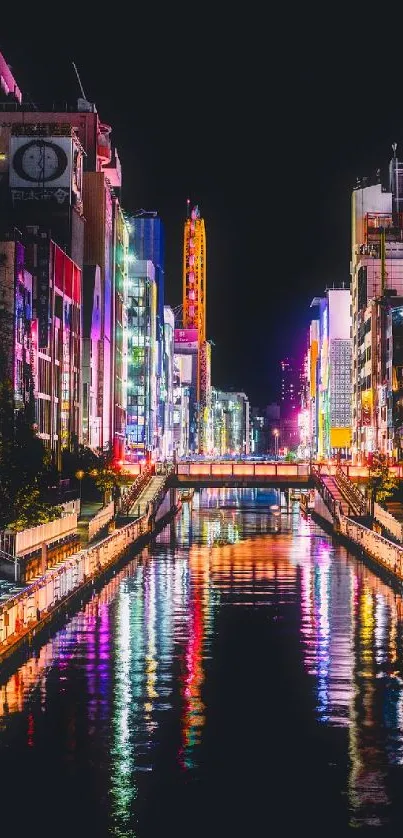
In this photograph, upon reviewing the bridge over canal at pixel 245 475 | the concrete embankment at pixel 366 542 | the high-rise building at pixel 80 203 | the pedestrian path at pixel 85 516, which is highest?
the high-rise building at pixel 80 203

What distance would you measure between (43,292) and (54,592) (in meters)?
77.0

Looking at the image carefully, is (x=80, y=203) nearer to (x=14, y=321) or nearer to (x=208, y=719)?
(x=14, y=321)

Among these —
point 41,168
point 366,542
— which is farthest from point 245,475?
point 41,168

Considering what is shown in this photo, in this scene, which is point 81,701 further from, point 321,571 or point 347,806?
point 321,571

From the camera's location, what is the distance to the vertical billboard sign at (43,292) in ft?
393

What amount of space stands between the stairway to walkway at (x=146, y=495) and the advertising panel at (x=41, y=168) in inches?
1843

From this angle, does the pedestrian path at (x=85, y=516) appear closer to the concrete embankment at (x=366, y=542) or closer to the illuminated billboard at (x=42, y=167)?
the concrete embankment at (x=366, y=542)

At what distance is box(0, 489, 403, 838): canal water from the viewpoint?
1998cm

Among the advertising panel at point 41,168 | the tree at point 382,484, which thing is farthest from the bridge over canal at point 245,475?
the advertising panel at point 41,168

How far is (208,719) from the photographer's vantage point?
2767 centimetres

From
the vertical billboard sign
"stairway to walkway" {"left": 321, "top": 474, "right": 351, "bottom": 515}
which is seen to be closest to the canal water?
"stairway to walkway" {"left": 321, "top": 474, "right": 351, "bottom": 515}

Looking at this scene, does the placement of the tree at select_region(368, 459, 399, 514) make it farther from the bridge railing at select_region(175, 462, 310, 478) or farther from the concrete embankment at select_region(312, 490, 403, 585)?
the bridge railing at select_region(175, 462, 310, 478)

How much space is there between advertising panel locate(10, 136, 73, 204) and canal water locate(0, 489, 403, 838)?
99.6 metres

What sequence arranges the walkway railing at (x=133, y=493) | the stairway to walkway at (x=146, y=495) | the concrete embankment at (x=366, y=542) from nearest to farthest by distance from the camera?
the concrete embankment at (x=366, y=542) < the walkway railing at (x=133, y=493) < the stairway to walkway at (x=146, y=495)
